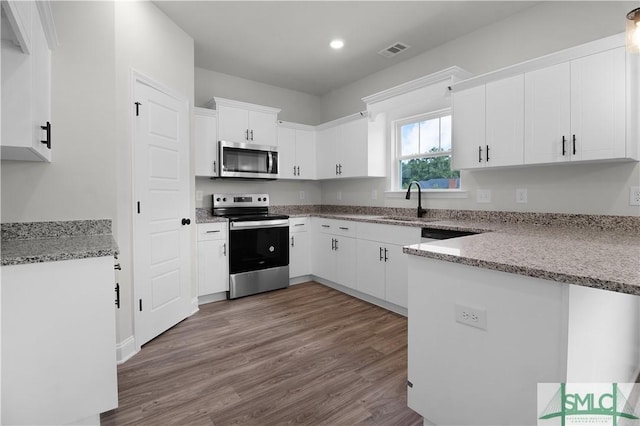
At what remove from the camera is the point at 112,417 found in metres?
1.68

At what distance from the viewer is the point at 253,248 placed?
371cm

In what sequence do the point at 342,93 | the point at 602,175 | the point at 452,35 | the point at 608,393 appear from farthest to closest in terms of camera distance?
the point at 342,93, the point at 452,35, the point at 602,175, the point at 608,393

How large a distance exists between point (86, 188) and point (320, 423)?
6.79ft

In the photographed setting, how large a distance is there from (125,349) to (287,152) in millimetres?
2969

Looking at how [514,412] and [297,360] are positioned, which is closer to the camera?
[514,412]

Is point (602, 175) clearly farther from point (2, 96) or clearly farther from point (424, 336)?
point (2, 96)

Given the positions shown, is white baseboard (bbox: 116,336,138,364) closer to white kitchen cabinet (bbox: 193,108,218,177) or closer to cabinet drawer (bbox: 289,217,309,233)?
white kitchen cabinet (bbox: 193,108,218,177)

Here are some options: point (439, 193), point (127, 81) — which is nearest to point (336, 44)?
point (439, 193)

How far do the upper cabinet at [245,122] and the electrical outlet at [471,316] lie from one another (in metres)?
3.26

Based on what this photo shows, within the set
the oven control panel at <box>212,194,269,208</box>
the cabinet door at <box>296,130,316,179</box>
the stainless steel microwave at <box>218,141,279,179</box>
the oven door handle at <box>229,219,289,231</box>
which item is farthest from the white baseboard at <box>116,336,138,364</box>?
the cabinet door at <box>296,130,316,179</box>

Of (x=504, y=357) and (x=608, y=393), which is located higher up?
(x=504, y=357)

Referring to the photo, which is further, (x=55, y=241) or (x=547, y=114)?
(x=547, y=114)

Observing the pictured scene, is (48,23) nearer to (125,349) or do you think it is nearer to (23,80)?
(23,80)

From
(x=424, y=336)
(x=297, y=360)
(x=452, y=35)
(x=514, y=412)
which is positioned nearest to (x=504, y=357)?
(x=514, y=412)
